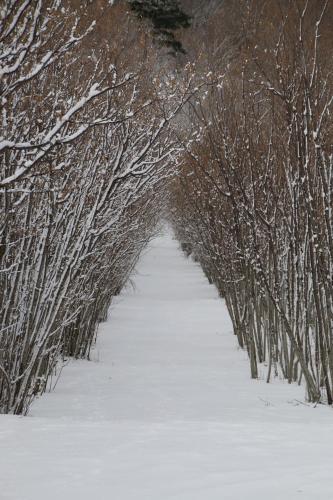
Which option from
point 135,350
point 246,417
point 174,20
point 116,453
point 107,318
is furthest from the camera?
point 174,20

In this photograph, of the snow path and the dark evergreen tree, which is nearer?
the snow path

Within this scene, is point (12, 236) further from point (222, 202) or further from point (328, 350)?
point (222, 202)

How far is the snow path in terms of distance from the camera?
2.88 metres

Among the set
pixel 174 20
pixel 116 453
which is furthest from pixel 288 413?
pixel 174 20

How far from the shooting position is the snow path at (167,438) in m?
2.88

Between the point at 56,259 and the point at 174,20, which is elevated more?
the point at 174,20

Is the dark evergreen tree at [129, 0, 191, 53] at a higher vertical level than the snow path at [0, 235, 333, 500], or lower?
higher

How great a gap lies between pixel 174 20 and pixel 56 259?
15.9 meters

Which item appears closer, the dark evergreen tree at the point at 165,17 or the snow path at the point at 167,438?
the snow path at the point at 167,438

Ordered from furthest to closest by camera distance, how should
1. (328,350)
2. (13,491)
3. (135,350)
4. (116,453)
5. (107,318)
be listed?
(107,318) → (135,350) → (328,350) → (116,453) → (13,491)

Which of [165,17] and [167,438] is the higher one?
[165,17]

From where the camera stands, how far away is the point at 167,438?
12.5ft

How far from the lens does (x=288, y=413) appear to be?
551 centimetres

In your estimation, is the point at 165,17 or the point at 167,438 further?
the point at 165,17
